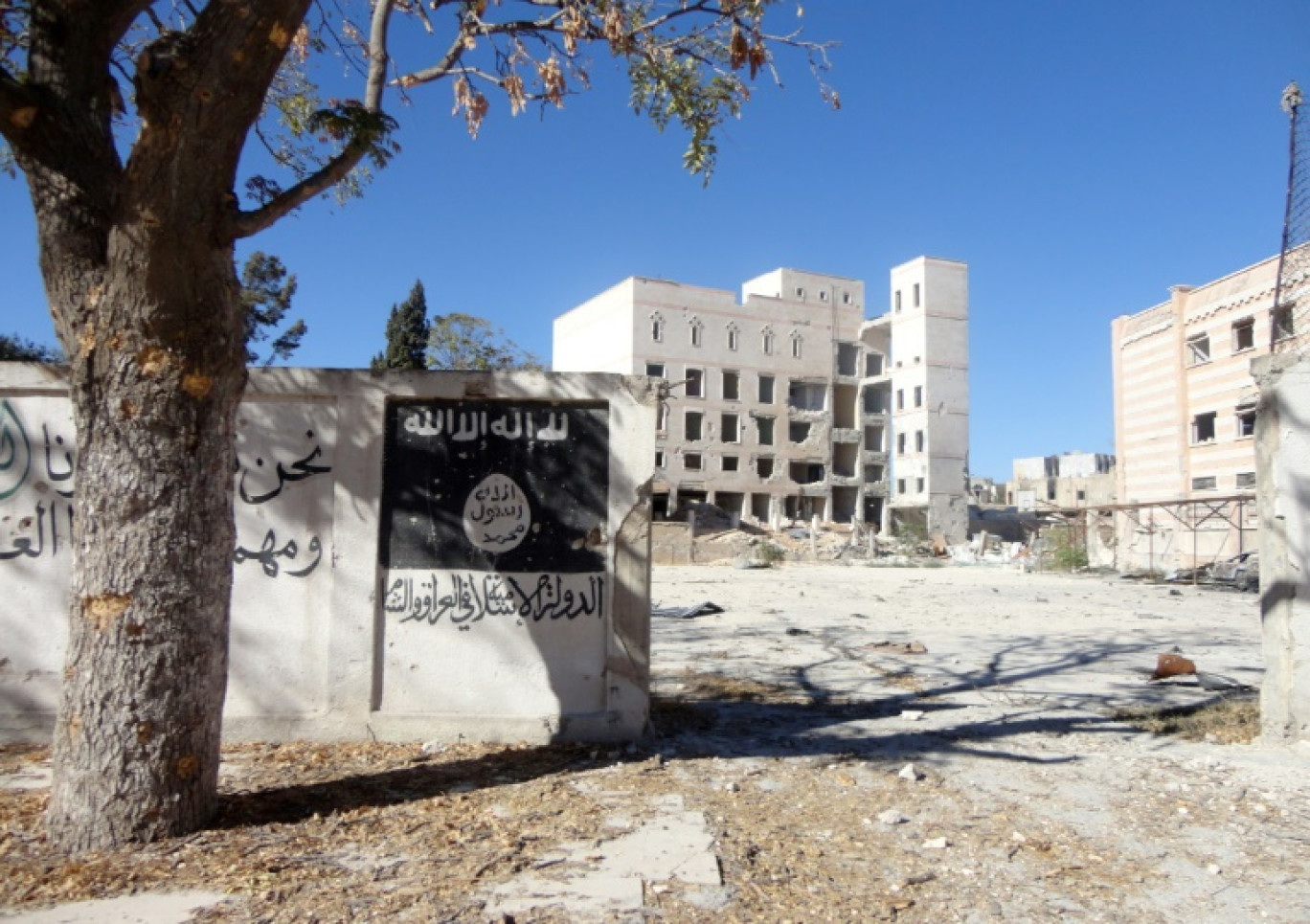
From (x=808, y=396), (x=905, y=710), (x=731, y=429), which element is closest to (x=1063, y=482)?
(x=808, y=396)

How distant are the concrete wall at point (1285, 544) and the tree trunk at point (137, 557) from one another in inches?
252

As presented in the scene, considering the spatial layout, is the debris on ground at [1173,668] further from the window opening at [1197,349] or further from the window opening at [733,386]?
the window opening at [733,386]

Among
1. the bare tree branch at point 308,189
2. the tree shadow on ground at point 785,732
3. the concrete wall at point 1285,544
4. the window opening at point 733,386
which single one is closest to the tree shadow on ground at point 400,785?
the tree shadow on ground at point 785,732

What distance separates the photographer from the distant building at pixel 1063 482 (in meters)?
62.3

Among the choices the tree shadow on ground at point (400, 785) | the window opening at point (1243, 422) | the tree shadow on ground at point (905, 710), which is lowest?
the tree shadow on ground at point (905, 710)

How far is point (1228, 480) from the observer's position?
30.8 m

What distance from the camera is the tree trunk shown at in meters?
3.87

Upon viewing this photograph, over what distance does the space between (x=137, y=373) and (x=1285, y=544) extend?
6.76 m

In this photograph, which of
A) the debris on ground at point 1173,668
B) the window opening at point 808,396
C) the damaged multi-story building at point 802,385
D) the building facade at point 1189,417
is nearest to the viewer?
the debris on ground at point 1173,668

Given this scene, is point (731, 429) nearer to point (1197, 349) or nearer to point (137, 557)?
point (1197, 349)

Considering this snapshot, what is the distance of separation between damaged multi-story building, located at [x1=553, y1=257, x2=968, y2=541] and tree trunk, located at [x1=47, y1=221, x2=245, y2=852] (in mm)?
47510

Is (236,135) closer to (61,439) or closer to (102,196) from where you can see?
(102,196)

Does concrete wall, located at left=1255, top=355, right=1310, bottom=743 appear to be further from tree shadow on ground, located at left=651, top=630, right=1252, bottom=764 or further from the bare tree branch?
the bare tree branch

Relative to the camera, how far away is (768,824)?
446 cm
